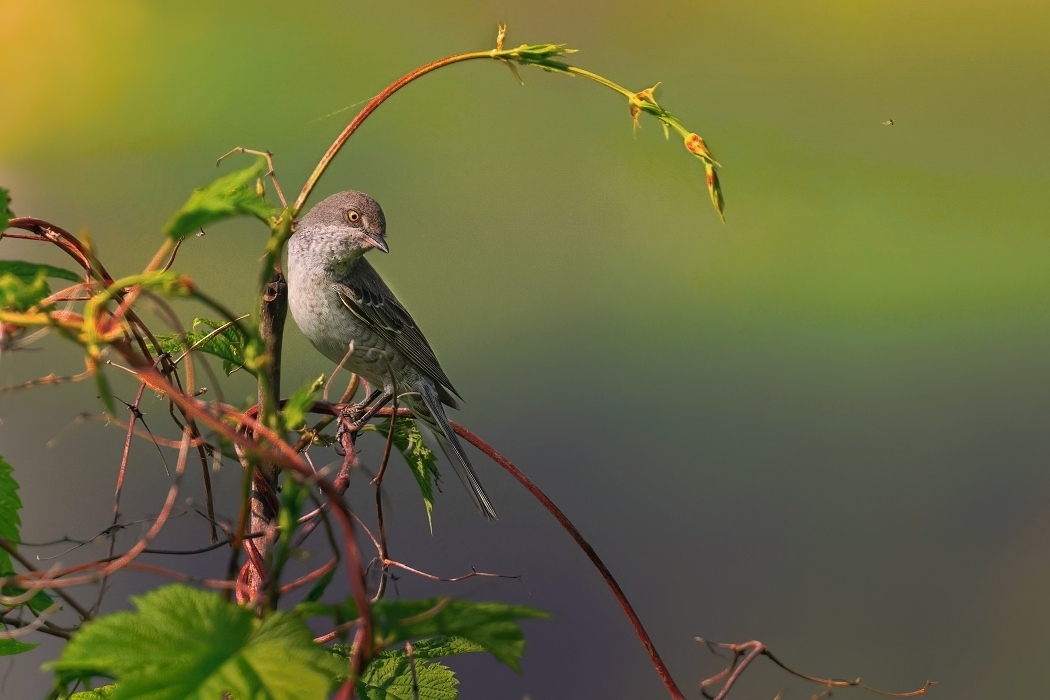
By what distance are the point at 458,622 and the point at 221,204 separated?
177 mm

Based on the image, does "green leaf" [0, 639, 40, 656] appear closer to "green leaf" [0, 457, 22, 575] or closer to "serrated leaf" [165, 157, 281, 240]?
"green leaf" [0, 457, 22, 575]

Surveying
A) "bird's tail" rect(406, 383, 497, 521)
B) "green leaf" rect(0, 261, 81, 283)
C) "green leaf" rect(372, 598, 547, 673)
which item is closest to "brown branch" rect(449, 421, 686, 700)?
"green leaf" rect(372, 598, 547, 673)

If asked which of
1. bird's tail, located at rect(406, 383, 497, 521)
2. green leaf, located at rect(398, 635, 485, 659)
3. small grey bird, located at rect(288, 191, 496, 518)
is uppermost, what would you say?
small grey bird, located at rect(288, 191, 496, 518)

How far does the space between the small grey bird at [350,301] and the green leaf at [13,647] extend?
36.7 inches

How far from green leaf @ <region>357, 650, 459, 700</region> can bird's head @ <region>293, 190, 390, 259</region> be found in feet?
3.07

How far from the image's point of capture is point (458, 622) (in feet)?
1.15

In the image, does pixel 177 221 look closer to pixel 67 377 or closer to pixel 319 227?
pixel 67 377

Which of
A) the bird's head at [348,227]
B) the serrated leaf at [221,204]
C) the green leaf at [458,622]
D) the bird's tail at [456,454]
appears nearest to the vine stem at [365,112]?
the serrated leaf at [221,204]

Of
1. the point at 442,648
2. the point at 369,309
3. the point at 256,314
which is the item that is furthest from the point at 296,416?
the point at 369,309

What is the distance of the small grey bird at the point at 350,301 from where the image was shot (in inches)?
56.2

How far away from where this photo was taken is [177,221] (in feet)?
1.07

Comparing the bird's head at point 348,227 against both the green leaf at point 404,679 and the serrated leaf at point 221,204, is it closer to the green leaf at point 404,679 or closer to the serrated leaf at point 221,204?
the green leaf at point 404,679

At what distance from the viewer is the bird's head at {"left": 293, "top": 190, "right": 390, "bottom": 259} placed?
1414 mm

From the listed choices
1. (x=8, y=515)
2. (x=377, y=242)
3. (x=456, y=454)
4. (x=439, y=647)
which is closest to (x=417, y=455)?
(x=439, y=647)
